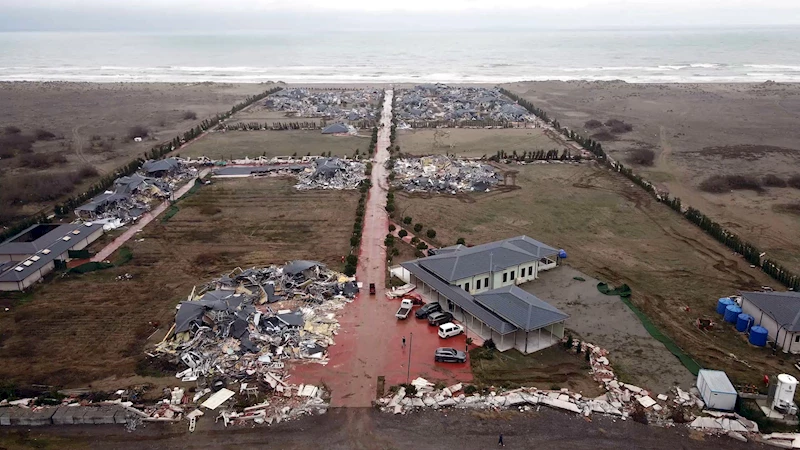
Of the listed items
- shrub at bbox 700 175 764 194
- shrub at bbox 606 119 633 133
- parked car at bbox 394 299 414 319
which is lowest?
parked car at bbox 394 299 414 319

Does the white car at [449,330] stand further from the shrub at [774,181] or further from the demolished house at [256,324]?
the shrub at [774,181]

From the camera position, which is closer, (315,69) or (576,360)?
(576,360)

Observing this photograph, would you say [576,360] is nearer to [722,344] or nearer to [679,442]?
[679,442]

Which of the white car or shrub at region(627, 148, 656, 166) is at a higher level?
shrub at region(627, 148, 656, 166)

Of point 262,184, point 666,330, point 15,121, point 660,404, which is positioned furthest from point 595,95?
point 15,121

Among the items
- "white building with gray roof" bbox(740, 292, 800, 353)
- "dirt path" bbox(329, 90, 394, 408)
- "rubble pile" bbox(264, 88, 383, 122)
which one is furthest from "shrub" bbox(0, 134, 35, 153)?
"white building with gray roof" bbox(740, 292, 800, 353)

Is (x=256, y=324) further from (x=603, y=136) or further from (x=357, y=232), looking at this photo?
(x=603, y=136)

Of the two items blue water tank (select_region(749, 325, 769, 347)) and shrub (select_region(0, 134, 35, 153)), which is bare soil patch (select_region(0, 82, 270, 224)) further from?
blue water tank (select_region(749, 325, 769, 347))

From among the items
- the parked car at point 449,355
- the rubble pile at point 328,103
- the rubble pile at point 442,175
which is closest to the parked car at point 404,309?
the parked car at point 449,355
